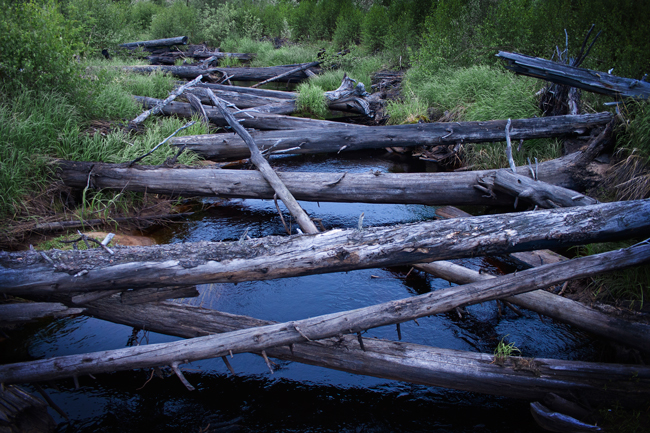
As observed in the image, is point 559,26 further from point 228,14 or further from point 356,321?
point 228,14

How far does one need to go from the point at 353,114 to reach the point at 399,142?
192 inches

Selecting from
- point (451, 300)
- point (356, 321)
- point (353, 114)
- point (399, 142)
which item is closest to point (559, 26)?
point (399, 142)

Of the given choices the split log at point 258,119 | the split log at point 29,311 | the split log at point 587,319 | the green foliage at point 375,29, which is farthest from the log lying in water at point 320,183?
the green foliage at point 375,29

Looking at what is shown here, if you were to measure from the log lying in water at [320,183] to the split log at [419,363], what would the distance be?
258 centimetres

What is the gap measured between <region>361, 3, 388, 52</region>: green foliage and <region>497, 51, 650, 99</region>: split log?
34.9 ft

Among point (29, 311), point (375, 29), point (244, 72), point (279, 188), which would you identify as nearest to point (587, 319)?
point (279, 188)

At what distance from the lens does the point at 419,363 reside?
2.70 metres

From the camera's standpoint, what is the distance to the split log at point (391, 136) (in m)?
5.87

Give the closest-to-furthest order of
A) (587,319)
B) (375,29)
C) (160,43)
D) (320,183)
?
(587,319), (320,183), (375,29), (160,43)

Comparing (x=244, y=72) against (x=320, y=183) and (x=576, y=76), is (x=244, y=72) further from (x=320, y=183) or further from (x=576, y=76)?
(x=576, y=76)

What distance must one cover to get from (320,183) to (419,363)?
2.95m

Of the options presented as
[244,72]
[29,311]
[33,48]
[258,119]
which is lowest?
[29,311]

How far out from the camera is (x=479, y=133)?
6090 millimetres

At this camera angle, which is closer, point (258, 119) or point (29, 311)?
point (29, 311)
